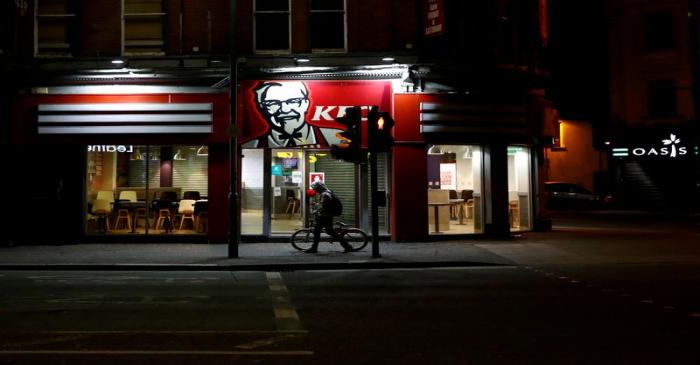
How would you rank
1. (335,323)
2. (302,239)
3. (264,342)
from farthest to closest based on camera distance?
(302,239) < (335,323) < (264,342)

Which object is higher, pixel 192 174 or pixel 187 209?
pixel 192 174

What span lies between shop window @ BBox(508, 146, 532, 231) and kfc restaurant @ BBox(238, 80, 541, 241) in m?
1.31

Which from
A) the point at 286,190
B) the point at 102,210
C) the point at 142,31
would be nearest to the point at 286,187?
the point at 286,190

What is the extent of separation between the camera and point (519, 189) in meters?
20.8

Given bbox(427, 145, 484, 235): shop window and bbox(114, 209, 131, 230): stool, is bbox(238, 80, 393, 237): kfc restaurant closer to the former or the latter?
bbox(427, 145, 484, 235): shop window

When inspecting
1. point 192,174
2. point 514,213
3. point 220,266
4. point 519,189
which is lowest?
point 220,266

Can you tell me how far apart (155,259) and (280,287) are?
5025mm

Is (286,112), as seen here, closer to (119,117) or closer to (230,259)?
(119,117)

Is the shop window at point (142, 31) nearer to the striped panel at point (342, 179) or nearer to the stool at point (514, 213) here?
the striped panel at point (342, 179)

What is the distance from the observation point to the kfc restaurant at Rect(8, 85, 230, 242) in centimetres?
1794

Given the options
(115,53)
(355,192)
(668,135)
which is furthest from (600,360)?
(668,135)

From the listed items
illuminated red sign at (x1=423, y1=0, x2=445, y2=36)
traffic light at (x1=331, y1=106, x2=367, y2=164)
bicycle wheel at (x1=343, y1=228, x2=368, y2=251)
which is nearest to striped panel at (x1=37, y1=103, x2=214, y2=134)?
traffic light at (x1=331, y1=106, x2=367, y2=164)

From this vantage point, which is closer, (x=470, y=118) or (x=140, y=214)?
(x=470, y=118)

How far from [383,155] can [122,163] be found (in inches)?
299
